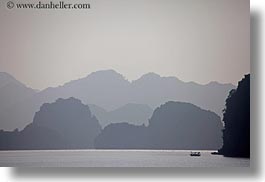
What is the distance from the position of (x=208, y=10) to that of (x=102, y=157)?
59cm

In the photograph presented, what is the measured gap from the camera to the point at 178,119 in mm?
1323

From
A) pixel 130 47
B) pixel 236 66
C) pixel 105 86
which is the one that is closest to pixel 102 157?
pixel 105 86

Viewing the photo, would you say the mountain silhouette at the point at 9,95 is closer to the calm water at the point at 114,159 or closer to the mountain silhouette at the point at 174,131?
the calm water at the point at 114,159

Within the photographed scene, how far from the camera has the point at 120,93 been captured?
1.32 m

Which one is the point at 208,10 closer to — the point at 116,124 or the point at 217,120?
the point at 217,120

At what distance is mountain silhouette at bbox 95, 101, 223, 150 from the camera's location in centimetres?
132

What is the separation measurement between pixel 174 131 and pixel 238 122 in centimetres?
21

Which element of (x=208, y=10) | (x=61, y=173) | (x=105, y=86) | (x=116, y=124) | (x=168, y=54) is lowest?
(x=61, y=173)

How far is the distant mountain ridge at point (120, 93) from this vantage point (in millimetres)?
1303

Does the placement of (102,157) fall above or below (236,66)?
below

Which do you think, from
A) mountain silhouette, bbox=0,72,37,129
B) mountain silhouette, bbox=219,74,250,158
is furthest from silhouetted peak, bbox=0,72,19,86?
mountain silhouette, bbox=219,74,250,158

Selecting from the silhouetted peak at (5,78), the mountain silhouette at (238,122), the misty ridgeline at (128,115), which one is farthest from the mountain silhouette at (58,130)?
the mountain silhouette at (238,122)

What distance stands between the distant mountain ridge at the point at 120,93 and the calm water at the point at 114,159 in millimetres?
Answer: 104

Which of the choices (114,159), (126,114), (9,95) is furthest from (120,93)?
(9,95)
